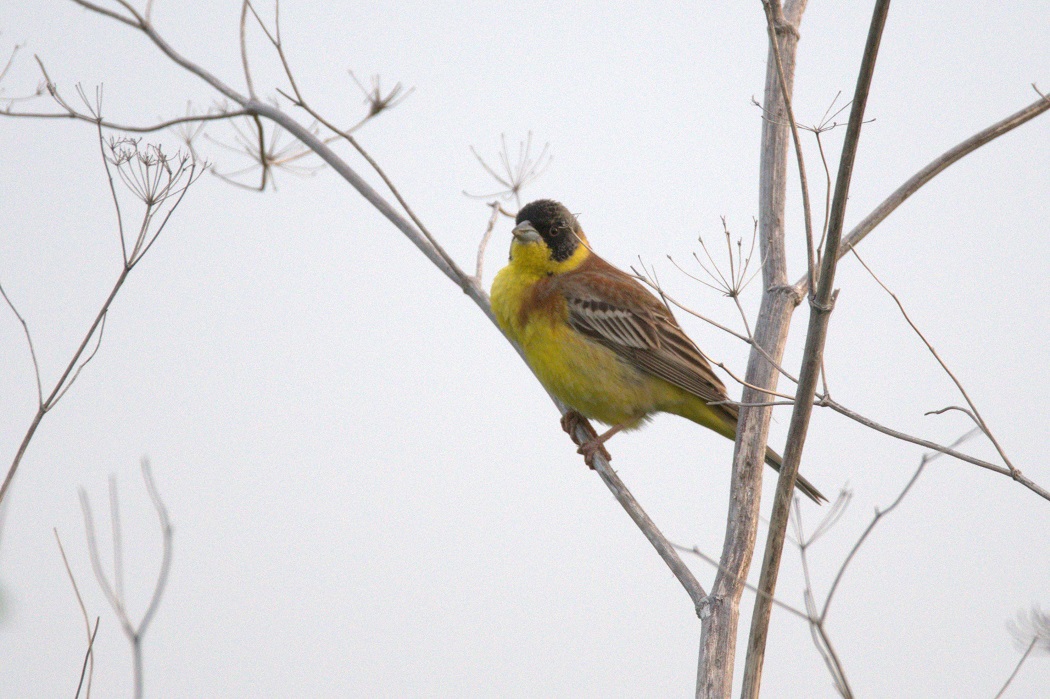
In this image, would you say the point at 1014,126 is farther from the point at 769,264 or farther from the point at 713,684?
the point at 713,684

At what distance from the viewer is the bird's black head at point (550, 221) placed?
6.72m

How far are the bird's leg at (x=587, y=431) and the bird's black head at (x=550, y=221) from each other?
1.17 meters

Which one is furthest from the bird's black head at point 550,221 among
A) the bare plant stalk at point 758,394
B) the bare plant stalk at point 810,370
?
the bare plant stalk at point 810,370

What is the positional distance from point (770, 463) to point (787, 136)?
204cm

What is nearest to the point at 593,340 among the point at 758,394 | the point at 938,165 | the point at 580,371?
the point at 580,371

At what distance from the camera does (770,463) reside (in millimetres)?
5805

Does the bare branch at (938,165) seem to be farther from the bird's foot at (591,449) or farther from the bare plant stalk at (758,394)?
the bird's foot at (591,449)

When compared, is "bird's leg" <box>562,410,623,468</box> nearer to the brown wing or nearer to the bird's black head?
the brown wing

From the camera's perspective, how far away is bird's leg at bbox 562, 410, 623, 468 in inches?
228

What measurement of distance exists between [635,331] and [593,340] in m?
0.37

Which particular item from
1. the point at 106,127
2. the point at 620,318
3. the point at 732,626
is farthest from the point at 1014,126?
the point at 106,127

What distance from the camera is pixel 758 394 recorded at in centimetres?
436

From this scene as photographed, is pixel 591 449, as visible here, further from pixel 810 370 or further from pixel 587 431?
pixel 810 370

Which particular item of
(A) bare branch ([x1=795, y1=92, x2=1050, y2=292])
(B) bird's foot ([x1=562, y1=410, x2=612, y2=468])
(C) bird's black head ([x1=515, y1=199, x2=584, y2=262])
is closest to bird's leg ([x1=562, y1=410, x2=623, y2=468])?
(B) bird's foot ([x1=562, y1=410, x2=612, y2=468])
